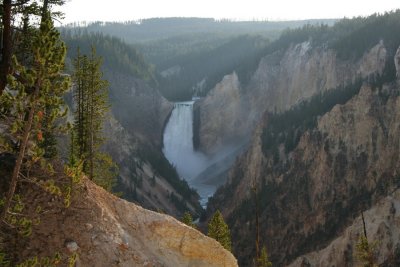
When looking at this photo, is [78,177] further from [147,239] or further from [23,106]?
[147,239]

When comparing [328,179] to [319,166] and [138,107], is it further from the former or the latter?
[138,107]

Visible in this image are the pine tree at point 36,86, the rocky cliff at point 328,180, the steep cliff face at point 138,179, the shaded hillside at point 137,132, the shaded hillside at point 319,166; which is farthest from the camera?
the shaded hillside at point 137,132

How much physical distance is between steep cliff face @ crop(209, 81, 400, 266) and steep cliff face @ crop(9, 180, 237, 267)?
43.9 meters

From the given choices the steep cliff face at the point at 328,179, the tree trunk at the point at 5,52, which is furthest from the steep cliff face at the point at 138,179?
the tree trunk at the point at 5,52

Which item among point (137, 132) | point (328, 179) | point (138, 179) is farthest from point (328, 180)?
point (137, 132)

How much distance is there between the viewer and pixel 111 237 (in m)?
18.0

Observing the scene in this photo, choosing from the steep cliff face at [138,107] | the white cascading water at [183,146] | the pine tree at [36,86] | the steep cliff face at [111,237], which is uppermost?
the pine tree at [36,86]

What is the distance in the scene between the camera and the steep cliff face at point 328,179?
63.8 metres

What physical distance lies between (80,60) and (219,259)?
67.9 ft

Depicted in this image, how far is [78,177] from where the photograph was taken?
14.0m

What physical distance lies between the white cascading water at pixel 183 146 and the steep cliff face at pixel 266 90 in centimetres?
340

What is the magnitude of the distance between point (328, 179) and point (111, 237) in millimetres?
56642

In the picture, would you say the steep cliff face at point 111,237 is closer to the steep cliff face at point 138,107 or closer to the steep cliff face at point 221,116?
the steep cliff face at point 138,107

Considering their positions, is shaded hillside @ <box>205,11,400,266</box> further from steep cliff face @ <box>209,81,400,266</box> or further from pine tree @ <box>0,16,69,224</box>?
pine tree @ <box>0,16,69,224</box>
